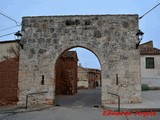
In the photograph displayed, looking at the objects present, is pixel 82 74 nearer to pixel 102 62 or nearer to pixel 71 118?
pixel 102 62

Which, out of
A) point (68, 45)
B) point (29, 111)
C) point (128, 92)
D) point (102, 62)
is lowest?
point (29, 111)

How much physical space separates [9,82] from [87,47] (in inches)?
175

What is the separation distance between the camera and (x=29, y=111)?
32.8 feet

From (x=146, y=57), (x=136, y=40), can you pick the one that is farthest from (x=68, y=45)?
(x=146, y=57)

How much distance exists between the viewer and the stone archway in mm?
11477

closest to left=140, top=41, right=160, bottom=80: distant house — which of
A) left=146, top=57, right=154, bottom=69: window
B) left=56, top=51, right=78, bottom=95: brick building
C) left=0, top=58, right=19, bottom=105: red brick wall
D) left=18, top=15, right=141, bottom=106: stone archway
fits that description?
left=146, top=57, right=154, bottom=69: window

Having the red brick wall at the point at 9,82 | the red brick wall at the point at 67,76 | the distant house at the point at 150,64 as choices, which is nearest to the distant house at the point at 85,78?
the distant house at the point at 150,64

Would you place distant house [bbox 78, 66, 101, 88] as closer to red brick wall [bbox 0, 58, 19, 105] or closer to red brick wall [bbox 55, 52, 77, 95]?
red brick wall [bbox 55, 52, 77, 95]

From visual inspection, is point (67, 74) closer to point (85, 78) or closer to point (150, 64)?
point (150, 64)

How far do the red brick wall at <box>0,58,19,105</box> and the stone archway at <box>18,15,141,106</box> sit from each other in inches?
14.1

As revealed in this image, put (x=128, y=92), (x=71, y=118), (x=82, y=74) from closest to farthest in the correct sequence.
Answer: (x=71, y=118) → (x=128, y=92) → (x=82, y=74)

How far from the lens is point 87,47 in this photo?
11617mm

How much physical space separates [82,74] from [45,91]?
110 ft

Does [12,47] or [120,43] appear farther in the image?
[12,47]
